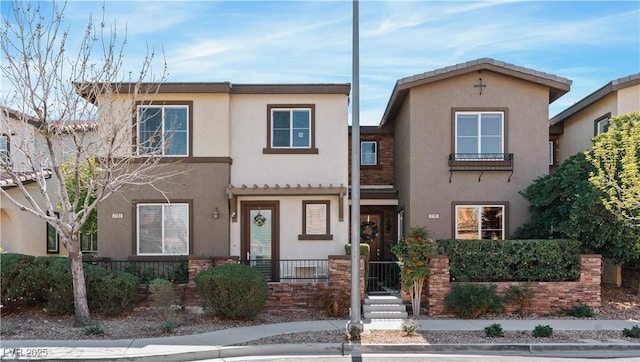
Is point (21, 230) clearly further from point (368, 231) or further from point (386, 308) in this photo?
point (386, 308)

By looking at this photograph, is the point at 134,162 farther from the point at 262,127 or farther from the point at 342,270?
the point at 342,270

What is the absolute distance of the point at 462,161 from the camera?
16.2 m

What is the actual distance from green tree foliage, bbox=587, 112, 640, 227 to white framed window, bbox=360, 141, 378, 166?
7609 mm

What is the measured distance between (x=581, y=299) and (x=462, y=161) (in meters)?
4.74

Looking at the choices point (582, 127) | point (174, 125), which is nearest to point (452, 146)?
point (582, 127)

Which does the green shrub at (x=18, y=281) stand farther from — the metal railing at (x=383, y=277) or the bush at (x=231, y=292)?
the metal railing at (x=383, y=277)

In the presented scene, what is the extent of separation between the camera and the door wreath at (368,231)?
63.8ft

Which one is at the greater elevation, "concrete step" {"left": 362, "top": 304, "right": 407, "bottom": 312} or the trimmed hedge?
the trimmed hedge

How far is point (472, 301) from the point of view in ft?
42.8

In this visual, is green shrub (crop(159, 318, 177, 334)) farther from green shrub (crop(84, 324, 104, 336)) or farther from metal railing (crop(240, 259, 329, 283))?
metal railing (crop(240, 259, 329, 283))

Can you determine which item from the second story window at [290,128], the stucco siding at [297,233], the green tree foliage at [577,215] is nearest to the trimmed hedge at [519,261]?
the green tree foliage at [577,215]

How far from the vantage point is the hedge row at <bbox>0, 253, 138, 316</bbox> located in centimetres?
1267

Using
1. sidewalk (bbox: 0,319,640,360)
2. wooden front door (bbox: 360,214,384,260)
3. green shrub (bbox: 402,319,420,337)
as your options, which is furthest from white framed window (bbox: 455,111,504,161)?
sidewalk (bbox: 0,319,640,360)

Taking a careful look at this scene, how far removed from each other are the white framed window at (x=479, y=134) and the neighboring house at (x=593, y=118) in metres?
2.48
